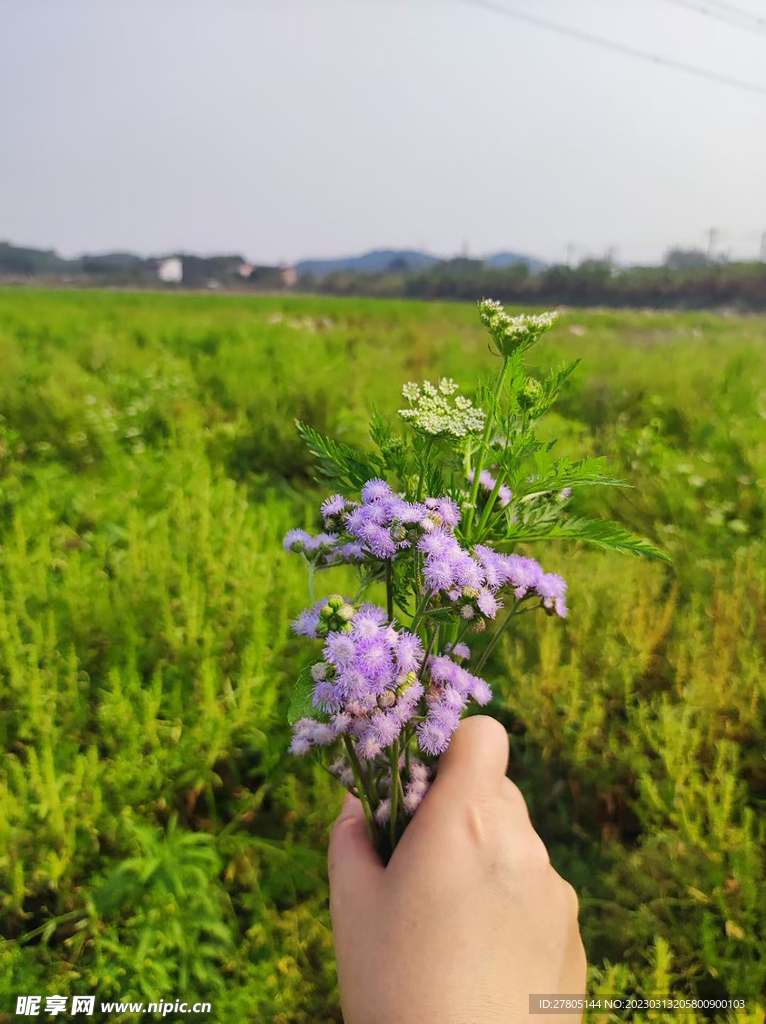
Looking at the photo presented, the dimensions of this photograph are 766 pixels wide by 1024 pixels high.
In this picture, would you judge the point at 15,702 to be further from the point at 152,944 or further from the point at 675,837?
the point at 675,837

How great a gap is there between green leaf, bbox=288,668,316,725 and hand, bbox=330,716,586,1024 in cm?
26

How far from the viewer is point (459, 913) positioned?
82 cm

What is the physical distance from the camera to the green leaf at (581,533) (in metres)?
0.92

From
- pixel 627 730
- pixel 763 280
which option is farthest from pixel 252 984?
pixel 763 280

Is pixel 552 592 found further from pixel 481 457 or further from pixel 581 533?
pixel 481 457

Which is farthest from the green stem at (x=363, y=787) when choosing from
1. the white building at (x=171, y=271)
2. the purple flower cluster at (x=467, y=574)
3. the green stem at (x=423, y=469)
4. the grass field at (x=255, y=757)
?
the white building at (x=171, y=271)

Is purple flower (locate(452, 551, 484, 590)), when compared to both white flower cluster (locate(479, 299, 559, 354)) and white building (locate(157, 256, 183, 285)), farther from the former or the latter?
white building (locate(157, 256, 183, 285))

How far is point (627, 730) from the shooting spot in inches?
77.5

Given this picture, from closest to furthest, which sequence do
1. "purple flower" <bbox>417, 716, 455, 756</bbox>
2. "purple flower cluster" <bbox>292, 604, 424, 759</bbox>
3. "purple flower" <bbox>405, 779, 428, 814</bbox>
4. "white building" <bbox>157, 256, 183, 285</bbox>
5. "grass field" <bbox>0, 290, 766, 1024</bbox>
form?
"purple flower cluster" <bbox>292, 604, 424, 759</bbox>, "purple flower" <bbox>417, 716, 455, 756</bbox>, "purple flower" <bbox>405, 779, 428, 814</bbox>, "grass field" <bbox>0, 290, 766, 1024</bbox>, "white building" <bbox>157, 256, 183, 285</bbox>

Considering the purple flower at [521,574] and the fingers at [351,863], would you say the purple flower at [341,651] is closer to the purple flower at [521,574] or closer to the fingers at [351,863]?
the purple flower at [521,574]

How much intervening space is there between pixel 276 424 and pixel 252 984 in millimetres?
3456

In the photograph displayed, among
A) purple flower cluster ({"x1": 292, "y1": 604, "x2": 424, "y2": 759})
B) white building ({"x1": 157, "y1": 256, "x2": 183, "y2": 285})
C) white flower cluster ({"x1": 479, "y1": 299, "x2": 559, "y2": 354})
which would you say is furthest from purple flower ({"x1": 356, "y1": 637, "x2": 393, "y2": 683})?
white building ({"x1": 157, "y1": 256, "x2": 183, "y2": 285})

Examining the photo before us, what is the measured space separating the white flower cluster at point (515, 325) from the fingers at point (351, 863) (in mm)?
798

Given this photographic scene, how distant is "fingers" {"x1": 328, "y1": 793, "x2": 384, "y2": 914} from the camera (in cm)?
93
